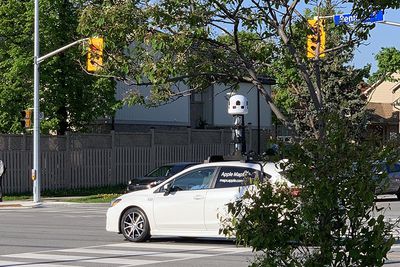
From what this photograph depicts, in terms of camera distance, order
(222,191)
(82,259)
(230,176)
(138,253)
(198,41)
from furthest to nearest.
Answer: (230,176) < (222,191) < (138,253) < (82,259) < (198,41)

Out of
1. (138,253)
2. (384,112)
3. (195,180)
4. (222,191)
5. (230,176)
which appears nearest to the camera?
(138,253)

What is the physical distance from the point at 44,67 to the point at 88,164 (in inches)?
218

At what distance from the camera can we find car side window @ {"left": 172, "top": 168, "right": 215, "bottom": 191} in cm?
1595

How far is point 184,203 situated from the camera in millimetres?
15844

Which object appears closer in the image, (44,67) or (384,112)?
(44,67)

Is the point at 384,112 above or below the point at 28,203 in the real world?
above

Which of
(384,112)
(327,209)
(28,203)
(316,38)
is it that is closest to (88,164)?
(28,203)

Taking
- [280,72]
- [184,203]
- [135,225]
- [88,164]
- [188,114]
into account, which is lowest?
[135,225]

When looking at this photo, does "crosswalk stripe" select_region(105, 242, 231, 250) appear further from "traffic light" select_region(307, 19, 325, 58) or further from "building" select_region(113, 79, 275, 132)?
"building" select_region(113, 79, 275, 132)

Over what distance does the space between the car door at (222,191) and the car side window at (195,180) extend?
0.20 meters

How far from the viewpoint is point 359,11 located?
7.20 meters

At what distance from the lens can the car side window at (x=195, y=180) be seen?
628 inches

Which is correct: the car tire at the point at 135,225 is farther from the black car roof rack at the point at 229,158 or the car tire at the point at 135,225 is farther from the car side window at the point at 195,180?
the black car roof rack at the point at 229,158

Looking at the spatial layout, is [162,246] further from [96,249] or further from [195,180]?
[195,180]
